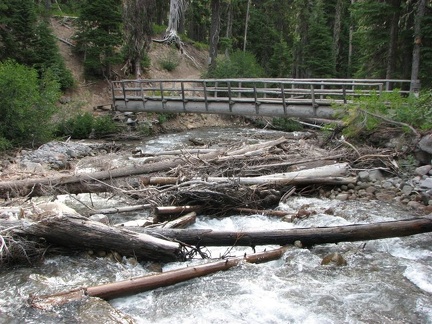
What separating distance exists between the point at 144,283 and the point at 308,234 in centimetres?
272

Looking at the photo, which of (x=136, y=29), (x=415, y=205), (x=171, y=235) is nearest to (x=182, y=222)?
(x=171, y=235)

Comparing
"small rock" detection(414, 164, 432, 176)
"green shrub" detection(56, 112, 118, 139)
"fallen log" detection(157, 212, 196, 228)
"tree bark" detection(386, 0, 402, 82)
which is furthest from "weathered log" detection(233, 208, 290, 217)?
"green shrub" detection(56, 112, 118, 139)

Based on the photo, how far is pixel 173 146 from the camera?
17.9 meters

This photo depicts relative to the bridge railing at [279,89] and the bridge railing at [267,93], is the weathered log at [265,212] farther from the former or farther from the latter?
the bridge railing at [267,93]

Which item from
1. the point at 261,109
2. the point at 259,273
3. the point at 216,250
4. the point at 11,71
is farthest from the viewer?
the point at 261,109

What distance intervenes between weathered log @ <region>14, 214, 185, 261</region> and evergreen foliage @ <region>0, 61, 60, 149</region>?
29.7 ft

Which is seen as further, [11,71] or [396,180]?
[11,71]

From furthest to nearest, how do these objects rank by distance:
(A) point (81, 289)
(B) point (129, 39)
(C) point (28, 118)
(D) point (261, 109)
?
(B) point (129, 39), (D) point (261, 109), (C) point (28, 118), (A) point (81, 289)

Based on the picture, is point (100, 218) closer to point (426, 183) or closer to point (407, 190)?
point (407, 190)

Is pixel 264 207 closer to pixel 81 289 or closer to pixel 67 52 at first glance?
pixel 81 289

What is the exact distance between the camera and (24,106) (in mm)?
14695

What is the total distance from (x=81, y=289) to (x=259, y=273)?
96.7 inches

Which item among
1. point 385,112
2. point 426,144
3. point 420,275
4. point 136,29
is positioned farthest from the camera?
point 136,29

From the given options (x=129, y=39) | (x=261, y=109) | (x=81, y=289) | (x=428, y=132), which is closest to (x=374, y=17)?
(x=261, y=109)
